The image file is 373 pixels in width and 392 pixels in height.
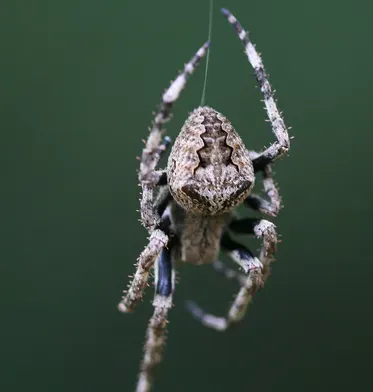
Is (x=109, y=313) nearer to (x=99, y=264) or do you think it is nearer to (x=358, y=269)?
(x=99, y=264)

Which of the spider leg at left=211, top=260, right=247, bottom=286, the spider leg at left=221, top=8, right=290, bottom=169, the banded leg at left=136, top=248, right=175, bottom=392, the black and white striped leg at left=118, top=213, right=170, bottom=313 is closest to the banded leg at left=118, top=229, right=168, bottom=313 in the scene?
the black and white striped leg at left=118, top=213, right=170, bottom=313

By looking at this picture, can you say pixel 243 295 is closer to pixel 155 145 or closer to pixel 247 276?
pixel 247 276

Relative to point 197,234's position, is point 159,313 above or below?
below

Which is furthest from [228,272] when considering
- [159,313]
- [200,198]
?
[200,198]

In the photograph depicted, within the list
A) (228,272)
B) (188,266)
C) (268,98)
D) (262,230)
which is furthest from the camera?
(188,266)

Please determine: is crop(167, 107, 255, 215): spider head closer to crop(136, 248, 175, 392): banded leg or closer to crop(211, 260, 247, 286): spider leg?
crop(136, 248, 175, 392): banded leg

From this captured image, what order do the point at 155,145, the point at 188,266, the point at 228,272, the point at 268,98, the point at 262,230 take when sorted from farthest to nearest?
the point at 188,266 → the point at 228,272 → the point at 262,230 → the point at 268,98 → the point at 155,145

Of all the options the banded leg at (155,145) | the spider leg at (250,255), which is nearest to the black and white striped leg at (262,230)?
the spider leg at (250,255)
